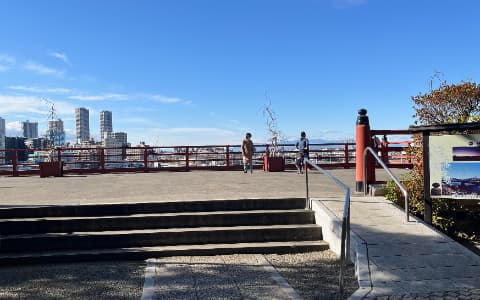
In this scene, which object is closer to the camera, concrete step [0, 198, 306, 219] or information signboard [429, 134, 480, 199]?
information signboard [429, 134, 480, 199]

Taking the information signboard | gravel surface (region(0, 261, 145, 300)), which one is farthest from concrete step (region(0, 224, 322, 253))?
the information signboard

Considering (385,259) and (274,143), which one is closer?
(385,259)

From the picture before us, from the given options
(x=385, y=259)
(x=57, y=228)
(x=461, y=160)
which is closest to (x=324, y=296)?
(x=385, y=259)

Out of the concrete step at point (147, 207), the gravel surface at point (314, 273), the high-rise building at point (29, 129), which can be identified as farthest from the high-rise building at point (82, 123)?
the gravel surface at point (314, 273)

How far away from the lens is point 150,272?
5148mm

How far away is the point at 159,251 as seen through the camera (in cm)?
590

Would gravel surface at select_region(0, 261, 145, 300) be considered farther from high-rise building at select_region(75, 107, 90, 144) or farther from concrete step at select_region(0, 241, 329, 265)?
Answer: high-rise building at select_region(75, 107, 90, 144)

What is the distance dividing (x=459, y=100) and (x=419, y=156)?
778cm

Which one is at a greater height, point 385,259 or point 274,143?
point 274,143

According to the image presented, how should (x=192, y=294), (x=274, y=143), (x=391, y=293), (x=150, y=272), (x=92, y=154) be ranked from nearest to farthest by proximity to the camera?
(x=391, y=293) < (x=192, y=294) < (x=150, y=272) < (x=92, y=154) < (x=274, y=143)

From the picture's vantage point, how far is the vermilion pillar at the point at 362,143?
26.5ft

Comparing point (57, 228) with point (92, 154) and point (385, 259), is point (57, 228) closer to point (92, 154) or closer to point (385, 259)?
point (385, 259)

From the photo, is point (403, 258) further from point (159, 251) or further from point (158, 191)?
point (158, 191)

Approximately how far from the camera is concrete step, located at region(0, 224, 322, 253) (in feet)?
19.9
